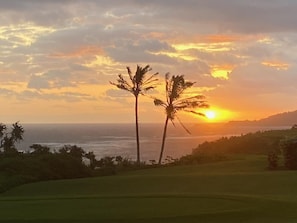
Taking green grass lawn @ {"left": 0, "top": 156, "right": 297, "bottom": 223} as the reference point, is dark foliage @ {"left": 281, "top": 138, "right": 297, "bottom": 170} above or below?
above

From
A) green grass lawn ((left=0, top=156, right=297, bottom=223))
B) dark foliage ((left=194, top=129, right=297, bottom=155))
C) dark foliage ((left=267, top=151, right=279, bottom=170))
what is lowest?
green grass lawn ((left=0, top=156, right=297, bottom=223))

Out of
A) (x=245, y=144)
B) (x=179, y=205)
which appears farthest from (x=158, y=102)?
(x=179, y=205)

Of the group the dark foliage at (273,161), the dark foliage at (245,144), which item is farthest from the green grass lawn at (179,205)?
the dark foliage at (245,144)

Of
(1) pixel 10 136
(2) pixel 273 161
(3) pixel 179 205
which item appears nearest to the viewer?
(3) pixel 179 205

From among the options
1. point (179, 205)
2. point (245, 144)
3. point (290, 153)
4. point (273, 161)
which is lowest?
point (179, 205)

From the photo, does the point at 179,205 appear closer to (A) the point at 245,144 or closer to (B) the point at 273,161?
(B) the point at 273,161

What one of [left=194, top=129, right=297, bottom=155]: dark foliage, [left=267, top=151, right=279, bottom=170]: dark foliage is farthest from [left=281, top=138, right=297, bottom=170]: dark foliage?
[left=194, top=129, right=297, bottom=155]: dark foliage

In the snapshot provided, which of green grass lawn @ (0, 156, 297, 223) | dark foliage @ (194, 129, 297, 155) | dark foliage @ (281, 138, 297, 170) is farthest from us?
dark foliage @ (194, 129, 297, 155)

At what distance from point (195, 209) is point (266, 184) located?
6254 mm

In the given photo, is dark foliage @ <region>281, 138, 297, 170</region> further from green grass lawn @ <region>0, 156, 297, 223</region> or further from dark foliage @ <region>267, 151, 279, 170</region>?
green grass lawn @ <region>0, 156, 297, 223</region>

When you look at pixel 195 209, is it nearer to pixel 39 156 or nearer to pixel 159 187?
pixel 159 187

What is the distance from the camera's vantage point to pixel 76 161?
93.0ft

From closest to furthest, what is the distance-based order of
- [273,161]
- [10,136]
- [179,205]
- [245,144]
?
[179,205] < [273,161] < [10,136] < [245,144]

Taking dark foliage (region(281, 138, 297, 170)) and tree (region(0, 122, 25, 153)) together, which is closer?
dark foliage (region(281, 138, 297, 170))
